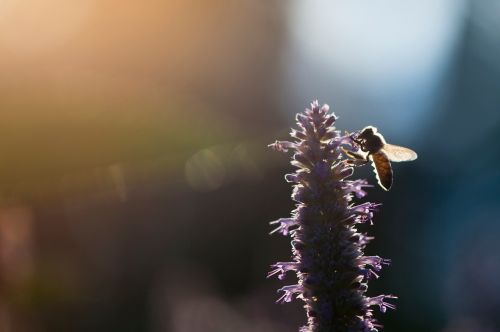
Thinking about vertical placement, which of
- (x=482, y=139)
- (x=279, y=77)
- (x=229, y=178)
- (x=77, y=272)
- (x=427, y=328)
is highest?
(x=279, y=77)

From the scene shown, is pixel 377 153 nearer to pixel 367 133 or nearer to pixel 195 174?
pixel 367 133

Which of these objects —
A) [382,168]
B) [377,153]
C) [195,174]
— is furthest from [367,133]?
[195,174]

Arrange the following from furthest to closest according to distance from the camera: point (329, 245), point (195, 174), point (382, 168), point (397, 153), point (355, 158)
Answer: point (195, 174) → point (397, 153) → point (382, 168) → point (355, 158) → point (329, 245)

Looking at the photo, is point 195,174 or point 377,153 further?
point 195,174

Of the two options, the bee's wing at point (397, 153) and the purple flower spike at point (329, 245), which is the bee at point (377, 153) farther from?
the purple flower spike at point (329, 245)

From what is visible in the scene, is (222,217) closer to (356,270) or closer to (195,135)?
(195,135)

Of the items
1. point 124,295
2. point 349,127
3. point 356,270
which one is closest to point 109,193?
point 124,295

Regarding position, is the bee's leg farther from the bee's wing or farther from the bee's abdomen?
the bee's wing

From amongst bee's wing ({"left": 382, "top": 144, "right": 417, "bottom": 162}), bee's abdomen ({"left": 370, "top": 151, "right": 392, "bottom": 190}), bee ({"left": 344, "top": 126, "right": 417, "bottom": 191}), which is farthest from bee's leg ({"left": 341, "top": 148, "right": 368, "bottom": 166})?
bee's wing ({"left": 382, "top": 144, "right": 417, "bottom": 162})
